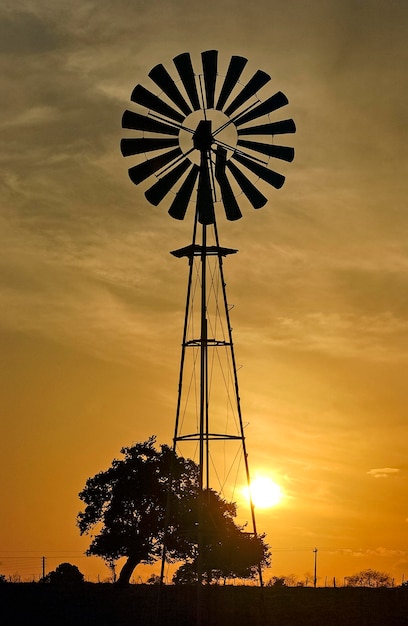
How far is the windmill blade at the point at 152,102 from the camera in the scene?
36312mm

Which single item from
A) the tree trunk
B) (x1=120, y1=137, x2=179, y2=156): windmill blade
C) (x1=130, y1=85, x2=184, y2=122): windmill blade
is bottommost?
the tree trunk

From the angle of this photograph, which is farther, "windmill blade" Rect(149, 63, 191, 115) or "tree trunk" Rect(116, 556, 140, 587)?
"tree trunk" Rect(116, 556, 140, 587)

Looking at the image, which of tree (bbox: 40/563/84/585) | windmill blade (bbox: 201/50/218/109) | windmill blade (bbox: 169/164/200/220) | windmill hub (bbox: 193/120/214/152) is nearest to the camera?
windmill blade (bbox: 201/50/218/109)

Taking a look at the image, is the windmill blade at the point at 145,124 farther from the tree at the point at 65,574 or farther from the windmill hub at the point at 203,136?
the tree at the point at 65,574

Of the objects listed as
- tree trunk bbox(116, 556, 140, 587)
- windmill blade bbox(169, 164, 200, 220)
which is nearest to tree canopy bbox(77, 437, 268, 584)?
tree trunk bbox(116, 556, 140, 587)

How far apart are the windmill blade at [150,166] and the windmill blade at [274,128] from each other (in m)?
2.68

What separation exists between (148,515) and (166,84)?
3154 cm

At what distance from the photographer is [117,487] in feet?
201

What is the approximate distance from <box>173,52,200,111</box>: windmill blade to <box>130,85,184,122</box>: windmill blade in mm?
880

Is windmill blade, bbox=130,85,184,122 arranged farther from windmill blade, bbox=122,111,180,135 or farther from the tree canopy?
the tree canopy

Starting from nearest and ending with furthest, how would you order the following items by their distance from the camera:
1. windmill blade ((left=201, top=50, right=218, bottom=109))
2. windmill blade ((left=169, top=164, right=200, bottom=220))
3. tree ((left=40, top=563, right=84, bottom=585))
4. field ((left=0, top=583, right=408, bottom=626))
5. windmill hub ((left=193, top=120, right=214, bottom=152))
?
windmill blade ((left=201, top=50, right=218, bottom=109)), windmill hub ((left=193, top=120, right=214, bottom=152)), windmill blade ((left=169, top=164, right=200, bottom=220)), field ((left=0, top=583, right=408, bottom=626)), tree ((left=40, top=563, right=84, bottom=585))

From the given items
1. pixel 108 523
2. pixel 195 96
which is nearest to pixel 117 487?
pixel 108 523

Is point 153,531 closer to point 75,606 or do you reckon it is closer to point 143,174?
point 75,606

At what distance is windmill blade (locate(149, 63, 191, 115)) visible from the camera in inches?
1426
